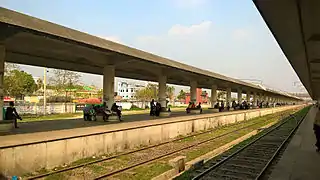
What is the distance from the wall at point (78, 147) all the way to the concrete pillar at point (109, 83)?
4412mm

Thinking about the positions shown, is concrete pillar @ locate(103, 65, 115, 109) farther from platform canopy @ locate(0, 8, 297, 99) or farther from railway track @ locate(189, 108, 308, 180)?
railway track @ locate(189, 108, 308, 180)

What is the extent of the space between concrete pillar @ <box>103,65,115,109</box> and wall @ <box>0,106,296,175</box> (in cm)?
441

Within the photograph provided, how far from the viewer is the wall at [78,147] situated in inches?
377

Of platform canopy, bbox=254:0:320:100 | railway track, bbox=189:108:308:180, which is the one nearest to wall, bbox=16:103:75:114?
railway track, bbox=189:108:308:180

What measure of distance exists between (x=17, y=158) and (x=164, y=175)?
4.43m

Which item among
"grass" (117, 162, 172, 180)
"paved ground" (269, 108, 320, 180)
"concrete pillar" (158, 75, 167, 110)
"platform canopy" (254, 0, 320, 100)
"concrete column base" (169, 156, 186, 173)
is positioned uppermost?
"platform canopy" (254, 0, 320, 100)

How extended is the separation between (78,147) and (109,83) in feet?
29.5

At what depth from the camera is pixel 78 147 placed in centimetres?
1236

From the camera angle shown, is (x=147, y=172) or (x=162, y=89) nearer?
(x=147, y=172)

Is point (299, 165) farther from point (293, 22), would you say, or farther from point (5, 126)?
point (5, 126)

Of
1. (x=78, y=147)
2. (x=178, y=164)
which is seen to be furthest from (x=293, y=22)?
(x=78, y=147)

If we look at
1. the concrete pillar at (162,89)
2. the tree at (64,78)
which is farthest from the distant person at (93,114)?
the tree at (64,78)

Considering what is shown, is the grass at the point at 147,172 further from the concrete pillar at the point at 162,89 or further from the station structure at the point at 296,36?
the concrete pillar at the point at 162,89

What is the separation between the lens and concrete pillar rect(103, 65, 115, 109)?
20.8 meters
